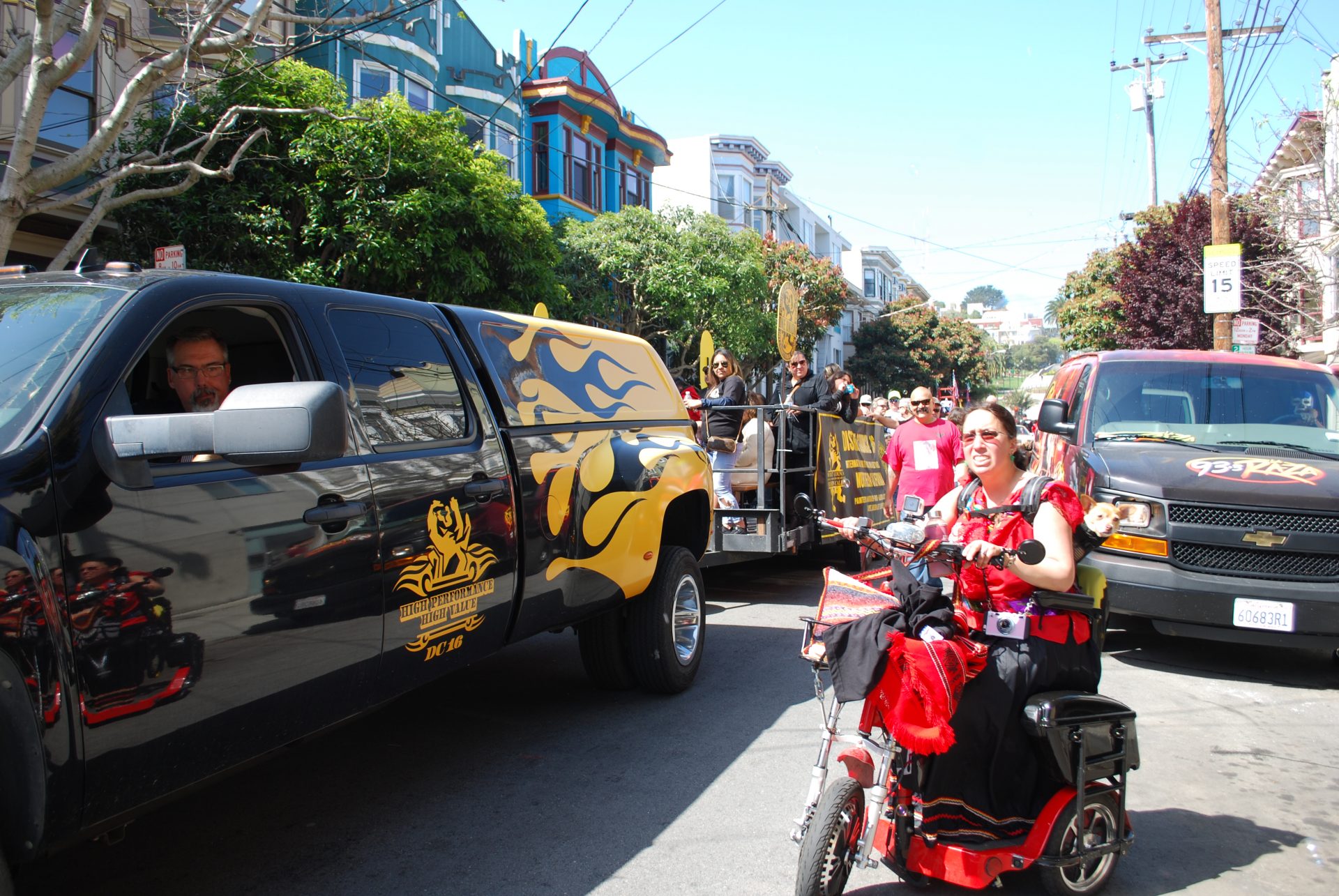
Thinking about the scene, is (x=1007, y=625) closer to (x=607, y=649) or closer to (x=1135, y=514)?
(x=607, y=649)

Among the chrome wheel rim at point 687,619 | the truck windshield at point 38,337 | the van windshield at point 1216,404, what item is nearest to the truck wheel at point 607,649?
the chrome wheel rim at point 687,619

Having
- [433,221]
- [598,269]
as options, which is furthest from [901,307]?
[433,221]

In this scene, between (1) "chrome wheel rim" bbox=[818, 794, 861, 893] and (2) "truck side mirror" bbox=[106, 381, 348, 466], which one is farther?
(1) "chrome wheel rim" bbox=[818, 794, 861, 893]

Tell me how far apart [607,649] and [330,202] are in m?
10.5

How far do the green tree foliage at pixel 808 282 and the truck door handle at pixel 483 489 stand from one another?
3358 cm

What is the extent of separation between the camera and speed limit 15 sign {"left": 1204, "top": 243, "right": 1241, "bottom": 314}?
14.3 m

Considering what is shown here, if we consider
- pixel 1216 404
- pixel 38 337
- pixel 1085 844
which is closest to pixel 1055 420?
pixel 1216 404

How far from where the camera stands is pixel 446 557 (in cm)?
378

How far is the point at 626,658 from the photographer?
224 inches

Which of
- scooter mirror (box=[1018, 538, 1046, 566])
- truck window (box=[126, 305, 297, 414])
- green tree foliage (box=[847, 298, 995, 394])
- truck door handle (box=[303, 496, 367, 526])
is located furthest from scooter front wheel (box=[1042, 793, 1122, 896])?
green tree foliage (box=[847, 298, 995, 394])

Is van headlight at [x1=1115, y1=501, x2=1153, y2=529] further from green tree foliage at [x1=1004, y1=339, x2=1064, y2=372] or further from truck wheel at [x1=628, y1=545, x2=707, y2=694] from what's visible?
green tree foliage at [x1=1004, y1=339, x2=1064, y2=372]

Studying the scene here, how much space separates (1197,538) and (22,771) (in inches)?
243

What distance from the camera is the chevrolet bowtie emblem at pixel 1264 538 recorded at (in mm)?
6051

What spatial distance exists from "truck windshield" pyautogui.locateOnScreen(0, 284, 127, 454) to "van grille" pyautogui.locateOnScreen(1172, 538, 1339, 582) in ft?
19.7
